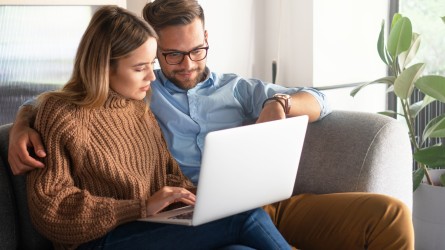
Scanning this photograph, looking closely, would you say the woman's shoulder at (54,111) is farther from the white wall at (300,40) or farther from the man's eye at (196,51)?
the white wall at (300,40)

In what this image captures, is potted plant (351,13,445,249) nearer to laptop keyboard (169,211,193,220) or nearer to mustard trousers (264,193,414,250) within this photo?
mustard trousers (264,193,414,250)

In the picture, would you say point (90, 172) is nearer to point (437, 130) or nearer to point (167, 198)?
point (167, 198)

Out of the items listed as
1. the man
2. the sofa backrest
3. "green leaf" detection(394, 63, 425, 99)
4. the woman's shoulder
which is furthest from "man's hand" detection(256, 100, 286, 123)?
"green leaf" detection(394, 63, 425, 99)

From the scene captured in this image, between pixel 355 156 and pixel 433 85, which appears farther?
pixel 433 85

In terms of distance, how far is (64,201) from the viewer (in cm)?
155

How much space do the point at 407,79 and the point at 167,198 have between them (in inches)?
51.1

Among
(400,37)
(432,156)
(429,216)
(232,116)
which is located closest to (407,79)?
(400,37)

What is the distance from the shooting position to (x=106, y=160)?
5.37 feet

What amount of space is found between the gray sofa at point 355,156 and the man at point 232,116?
0.24 feet

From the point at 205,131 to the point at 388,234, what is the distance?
24.6 inches

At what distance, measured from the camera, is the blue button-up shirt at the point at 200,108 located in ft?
6.40

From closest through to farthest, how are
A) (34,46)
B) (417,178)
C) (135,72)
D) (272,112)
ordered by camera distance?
(135,72), (272,112), (34,46), (417,178)

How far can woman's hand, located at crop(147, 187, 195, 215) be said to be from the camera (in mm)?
1552

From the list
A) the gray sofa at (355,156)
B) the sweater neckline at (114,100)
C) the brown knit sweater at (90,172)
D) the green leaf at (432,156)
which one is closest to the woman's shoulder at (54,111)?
the brown knit sweater at (90,172)
